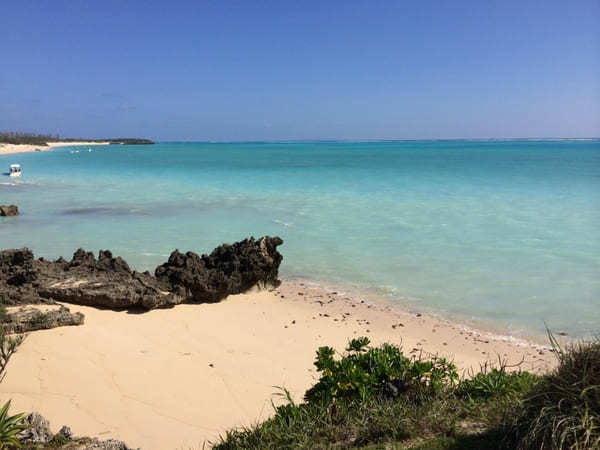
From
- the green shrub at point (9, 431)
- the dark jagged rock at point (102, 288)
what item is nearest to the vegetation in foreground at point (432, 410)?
the green shrub at point (9, 431)

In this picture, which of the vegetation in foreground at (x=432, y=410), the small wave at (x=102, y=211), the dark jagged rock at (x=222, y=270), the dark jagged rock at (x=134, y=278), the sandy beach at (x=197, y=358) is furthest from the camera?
the small wave at (x=102, y=211)

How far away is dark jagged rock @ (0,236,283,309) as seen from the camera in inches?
307

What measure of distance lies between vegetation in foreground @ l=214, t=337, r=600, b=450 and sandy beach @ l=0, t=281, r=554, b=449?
3.21 feet

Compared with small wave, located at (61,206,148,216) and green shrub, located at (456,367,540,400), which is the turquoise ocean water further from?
green shrub, located at (456,367,540,400)

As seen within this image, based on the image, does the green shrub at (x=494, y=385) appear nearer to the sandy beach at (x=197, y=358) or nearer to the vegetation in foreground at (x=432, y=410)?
the vegetation in foreground at (x=432, y=410)

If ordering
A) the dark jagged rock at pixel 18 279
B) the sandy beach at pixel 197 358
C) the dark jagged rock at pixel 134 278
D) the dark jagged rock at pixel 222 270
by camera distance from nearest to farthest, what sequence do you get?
the sandy beach at pixel 197 358 → the dark jagged rock at pixel 18 279 → the dark jagged rock at pixel 134 278 → the dark jagged rock at pixel 222 270

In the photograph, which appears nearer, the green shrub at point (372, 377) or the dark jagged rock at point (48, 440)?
the dark jagged rock at point (48, 440)

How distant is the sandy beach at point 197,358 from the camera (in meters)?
4.98

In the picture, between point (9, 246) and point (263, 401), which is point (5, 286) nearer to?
point (263, 401)

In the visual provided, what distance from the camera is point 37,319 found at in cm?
668

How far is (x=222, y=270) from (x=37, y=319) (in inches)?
128

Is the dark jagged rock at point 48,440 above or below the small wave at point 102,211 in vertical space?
below

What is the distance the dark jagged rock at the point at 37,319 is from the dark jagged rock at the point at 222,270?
1.84 m

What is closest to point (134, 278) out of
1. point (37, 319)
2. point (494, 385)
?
point (37, 319)
